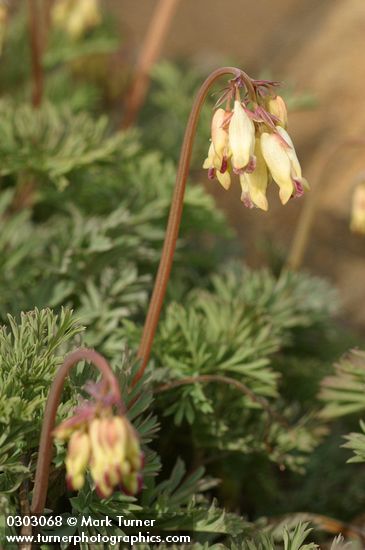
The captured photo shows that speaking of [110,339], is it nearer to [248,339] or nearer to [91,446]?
[248,339]

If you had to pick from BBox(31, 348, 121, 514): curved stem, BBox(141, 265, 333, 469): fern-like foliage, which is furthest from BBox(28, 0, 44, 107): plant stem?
BBox(31, 348, 121, 514): curved stem

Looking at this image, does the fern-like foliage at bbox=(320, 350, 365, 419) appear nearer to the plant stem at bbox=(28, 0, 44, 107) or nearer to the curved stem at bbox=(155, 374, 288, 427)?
the curved stem at bbox=(155, 374, 288, 427)

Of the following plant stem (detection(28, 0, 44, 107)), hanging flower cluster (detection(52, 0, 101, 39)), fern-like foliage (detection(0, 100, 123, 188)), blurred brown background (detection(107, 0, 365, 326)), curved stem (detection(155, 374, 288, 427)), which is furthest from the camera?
blurred brown background (detection(107, 0, 365, 326))

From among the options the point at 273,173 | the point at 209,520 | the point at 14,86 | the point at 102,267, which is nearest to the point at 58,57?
the point at 14,86

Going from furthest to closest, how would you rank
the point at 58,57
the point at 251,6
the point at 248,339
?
the point at 251,6 < the point at 58,57 < the point at 248,339

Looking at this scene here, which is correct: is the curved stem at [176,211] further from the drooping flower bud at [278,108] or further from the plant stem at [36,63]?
the plant stem at [36,63]

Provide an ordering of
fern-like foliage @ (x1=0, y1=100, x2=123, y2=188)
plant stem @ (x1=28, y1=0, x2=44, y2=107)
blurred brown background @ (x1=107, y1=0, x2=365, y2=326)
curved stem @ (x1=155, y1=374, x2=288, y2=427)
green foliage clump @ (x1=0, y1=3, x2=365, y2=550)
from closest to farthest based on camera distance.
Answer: green foliage clump @ (x1=0, y1=3, x2=365, y2=550)
curved stem @ (x1=155, y1=374, x2=288, y2=427)
fern-like foliage @ (x1=0, y1=100, x2=123, y2=188)
plant stem @ (x1=28, y1=0, x2=44, y2=107)
blurred brown background @ (x1=107, y1=0, x2=365, y2=326)
